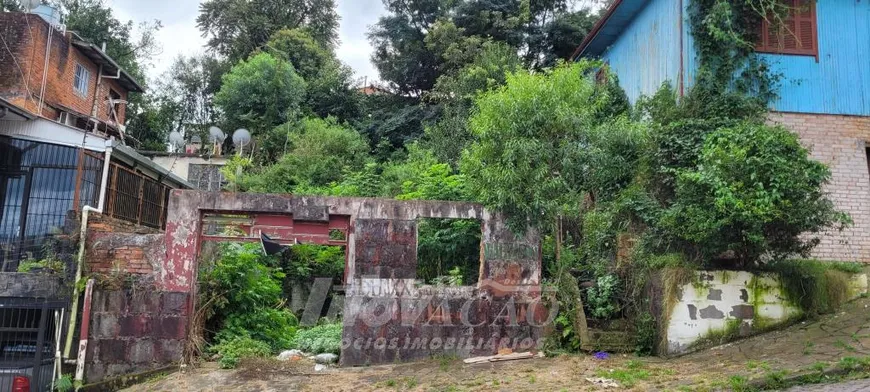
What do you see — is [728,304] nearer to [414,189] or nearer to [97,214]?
[414,189]

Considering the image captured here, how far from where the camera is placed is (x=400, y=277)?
842cm

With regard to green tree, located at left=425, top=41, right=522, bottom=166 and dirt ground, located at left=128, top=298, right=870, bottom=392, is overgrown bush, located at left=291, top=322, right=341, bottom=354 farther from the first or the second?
green tree, located at left=425, top=41, right=522, bottom=166

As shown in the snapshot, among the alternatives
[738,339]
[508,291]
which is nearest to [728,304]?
[738,339]

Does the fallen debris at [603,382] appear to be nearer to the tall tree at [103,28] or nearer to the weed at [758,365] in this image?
the weed at [758,365]

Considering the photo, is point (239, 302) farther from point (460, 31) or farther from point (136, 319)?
point (460, 31)

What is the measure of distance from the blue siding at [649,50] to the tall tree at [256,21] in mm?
16788

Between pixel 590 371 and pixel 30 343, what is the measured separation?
311 inches

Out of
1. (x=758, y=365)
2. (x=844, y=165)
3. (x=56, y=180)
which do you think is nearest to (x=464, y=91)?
(x=844, y=165)

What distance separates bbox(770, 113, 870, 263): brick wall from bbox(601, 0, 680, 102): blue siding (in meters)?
2.16

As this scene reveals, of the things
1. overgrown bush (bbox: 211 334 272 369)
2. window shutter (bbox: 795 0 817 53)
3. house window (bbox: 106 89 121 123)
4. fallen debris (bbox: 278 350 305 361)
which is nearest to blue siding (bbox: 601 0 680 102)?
window shutter (bbox: 795 0 817 53)

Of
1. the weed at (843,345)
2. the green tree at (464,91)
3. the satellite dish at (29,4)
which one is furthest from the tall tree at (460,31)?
the weed at (843,345)

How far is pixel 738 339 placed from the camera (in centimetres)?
805

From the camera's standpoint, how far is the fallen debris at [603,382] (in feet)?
21.9

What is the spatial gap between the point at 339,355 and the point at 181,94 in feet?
80.9
